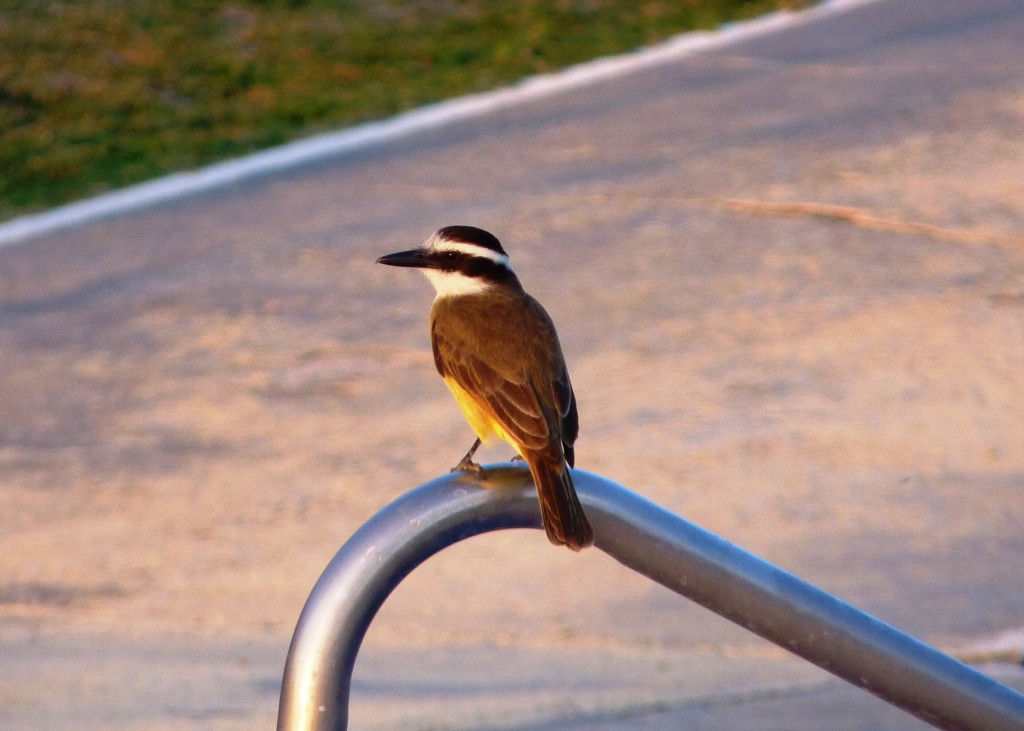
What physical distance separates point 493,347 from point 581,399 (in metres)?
4.08

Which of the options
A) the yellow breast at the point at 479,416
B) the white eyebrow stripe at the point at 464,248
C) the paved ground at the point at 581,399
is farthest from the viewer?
the paved ground at the point at 581,399

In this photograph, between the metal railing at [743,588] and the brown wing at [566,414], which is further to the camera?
the brown wing at [566,414]

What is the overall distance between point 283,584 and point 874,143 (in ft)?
21.2

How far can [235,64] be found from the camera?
13641mm

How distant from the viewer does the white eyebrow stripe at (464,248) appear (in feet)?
12.9

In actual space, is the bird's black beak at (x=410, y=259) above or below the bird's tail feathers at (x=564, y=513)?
above

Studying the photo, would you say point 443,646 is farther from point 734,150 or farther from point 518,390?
point 734,150

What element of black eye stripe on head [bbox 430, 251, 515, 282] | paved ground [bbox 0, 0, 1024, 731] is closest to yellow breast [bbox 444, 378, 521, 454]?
black eye stripe on head [bbox 430, 251, 515, 282]

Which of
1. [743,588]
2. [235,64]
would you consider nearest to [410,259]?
[743,588]

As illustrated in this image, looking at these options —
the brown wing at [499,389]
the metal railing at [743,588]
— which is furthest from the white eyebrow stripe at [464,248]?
the metal railing at [743,588]

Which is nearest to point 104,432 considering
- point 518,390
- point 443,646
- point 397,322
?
point 397,322

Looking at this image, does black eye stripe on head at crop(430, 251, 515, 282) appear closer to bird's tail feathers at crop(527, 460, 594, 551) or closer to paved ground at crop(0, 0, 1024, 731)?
bird's tail feathers at crop(527, 460, 594, 551)

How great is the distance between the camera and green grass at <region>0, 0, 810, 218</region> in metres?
12.0

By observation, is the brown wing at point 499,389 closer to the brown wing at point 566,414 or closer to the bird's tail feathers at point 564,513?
the brown wing at point 566,414
